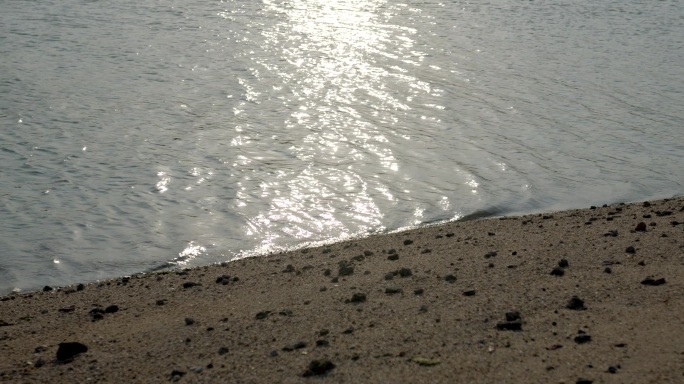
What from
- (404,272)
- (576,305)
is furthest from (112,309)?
(576,305)

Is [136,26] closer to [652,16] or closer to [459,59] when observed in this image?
[459,59]

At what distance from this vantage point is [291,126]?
39.3 ft

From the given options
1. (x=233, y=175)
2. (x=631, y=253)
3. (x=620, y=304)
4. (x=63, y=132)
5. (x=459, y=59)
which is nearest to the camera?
(x=620, y=304)

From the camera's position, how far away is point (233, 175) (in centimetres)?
1002

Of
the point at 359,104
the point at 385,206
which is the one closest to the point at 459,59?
the point at 359,104

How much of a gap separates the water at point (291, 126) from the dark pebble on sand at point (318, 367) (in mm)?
3158

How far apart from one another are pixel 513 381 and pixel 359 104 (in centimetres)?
888

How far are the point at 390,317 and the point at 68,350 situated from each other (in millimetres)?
1926

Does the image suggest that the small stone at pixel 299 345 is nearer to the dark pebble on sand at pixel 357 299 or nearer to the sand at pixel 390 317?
the sand at pixel 390 317

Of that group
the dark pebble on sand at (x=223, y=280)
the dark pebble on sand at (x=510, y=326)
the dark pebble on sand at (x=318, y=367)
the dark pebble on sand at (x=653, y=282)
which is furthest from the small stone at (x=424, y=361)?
the dark pebble on sand at (x=223, y=280)

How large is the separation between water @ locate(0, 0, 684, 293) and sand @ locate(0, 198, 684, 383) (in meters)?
0.97

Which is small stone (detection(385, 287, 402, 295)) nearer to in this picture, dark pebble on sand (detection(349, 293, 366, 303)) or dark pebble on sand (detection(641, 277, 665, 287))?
dark pebble on sand (detection(349, 293, 366, 303))

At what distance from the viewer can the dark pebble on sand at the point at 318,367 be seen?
15.8 feet

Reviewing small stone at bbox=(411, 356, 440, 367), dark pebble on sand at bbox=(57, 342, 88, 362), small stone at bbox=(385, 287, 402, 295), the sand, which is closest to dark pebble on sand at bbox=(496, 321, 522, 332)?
the sand
